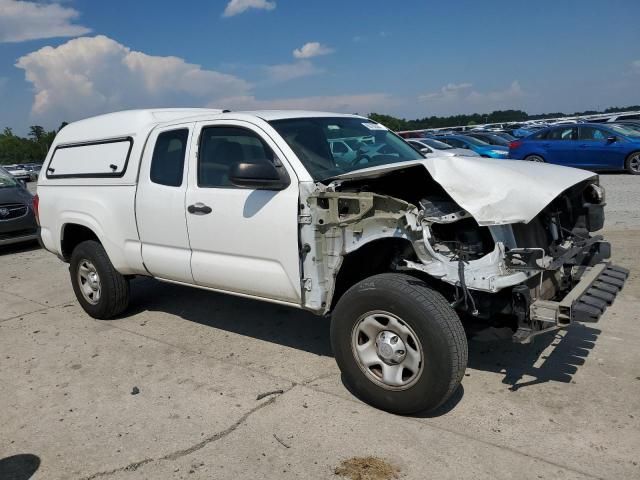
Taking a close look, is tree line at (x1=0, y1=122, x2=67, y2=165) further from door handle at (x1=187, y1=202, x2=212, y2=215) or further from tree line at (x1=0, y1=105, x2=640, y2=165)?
door handle at (x1=187, y1=202, x2=212, y2=215)

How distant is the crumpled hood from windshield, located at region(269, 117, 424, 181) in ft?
1.48

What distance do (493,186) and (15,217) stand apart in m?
9.08

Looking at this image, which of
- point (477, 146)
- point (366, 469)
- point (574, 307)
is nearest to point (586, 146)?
point (477, 146)

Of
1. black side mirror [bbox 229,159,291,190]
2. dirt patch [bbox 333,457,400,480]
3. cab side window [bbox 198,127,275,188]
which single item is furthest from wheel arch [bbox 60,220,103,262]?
dirt patch [bbox 333,457,400,480]

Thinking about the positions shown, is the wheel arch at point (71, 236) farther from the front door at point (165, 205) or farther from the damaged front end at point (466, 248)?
the damaged front end at point (466, 248)

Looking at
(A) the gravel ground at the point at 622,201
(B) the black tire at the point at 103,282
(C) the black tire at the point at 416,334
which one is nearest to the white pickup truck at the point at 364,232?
(C) the black tire at the point at 416,334

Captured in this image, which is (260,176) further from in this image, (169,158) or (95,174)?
(95,174)

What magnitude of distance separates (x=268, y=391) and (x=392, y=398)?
95cm

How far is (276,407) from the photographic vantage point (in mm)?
3662

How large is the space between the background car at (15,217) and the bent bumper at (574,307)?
877 centimetres

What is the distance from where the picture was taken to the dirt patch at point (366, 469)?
2855 millimetres

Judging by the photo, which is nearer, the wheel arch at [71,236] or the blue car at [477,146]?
the wheel arch at [71,236]

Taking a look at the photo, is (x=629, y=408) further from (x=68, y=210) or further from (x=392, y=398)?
(x=68, y=210)

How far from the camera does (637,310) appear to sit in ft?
16.2
